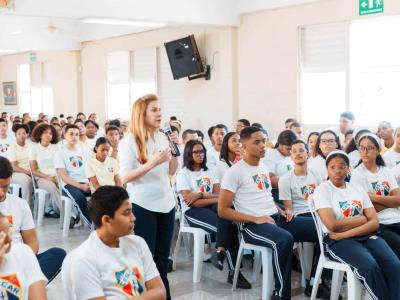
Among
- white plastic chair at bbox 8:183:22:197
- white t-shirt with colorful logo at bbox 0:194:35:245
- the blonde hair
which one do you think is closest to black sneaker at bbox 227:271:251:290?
the blonde hair

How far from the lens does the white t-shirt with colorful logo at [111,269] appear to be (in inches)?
81.7

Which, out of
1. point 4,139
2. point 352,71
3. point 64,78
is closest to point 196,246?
point 4,139

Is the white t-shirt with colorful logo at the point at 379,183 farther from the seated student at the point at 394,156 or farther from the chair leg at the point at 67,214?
the chair leg at the point at 67,214

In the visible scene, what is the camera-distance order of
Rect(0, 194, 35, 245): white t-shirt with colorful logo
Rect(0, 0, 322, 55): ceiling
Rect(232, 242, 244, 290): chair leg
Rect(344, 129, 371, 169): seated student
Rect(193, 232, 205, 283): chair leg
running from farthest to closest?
Rect(0, 0, 322, 55): ceiling → Rect(344, 129, 371, 169): seated student → Rect(193, 232, 205, 283): chair leg → Rect(232, 242, 244, 290): chair leg → Rect(0, 194, 35, 245): white t-shirt with colorful logo

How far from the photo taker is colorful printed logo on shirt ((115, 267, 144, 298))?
2.15 meters

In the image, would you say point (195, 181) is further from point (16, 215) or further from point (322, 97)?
point (322, 97)

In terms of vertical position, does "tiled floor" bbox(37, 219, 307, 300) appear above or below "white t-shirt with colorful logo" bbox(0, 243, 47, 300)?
below

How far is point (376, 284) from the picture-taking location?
120 inches

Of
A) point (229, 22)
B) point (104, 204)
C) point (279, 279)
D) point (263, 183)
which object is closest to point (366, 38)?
point (229, 22)

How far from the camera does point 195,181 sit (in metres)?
4.53

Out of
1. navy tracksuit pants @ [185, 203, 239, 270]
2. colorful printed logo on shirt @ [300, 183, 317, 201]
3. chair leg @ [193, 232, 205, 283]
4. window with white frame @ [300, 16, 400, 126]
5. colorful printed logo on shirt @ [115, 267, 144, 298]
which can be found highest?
window with white frame @ [300, 16, 400, 126]

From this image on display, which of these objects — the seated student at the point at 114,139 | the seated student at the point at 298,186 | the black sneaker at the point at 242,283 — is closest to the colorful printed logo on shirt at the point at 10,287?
the black sneaker at the point at 242,283

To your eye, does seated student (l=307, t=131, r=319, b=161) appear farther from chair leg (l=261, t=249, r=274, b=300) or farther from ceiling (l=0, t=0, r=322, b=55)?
ceiling (l=0, t=0, r=322, b=55)

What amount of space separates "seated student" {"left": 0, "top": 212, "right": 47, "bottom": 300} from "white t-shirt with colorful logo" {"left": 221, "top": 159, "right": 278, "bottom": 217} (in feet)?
5.97
